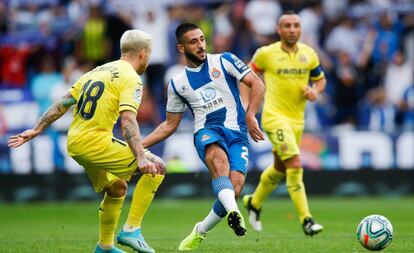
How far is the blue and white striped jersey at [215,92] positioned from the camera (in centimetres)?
1124

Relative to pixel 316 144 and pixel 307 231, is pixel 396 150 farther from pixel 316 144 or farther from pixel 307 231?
pixel 307 231

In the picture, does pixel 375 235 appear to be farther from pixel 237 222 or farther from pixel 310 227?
pixel 310 227

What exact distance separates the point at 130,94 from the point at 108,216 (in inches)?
53.8

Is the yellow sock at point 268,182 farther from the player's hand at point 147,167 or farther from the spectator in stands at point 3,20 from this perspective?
the spectator in stands at point 3,20

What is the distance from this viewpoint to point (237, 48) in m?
23.1

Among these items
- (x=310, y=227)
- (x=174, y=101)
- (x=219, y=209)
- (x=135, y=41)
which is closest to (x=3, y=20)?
(x=310, y=227)

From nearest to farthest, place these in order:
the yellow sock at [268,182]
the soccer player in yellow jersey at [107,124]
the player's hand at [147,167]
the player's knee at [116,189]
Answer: the player's hand at [147,167] < the soccer player in yellow jersey at [107,124] < the player's knee at [116,189] < the yellow sock at [268,182]

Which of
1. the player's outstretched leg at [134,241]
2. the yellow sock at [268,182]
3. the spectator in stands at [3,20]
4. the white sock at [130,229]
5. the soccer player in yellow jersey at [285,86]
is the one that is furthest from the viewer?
the spectator in stands at [3,20]

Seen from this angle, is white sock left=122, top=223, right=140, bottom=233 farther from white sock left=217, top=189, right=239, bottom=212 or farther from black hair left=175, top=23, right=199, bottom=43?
black hair left=175, top=23, right=199, bottom=43

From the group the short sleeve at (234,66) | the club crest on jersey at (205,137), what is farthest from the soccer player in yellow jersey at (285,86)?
the club crest on jersey at (205,137)

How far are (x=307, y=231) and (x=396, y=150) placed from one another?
26.1 feet

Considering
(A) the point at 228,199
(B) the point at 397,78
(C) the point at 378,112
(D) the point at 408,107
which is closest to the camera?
(A) the point at 228,199

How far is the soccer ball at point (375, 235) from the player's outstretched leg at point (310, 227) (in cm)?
219

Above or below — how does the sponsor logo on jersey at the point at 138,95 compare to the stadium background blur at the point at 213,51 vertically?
above
